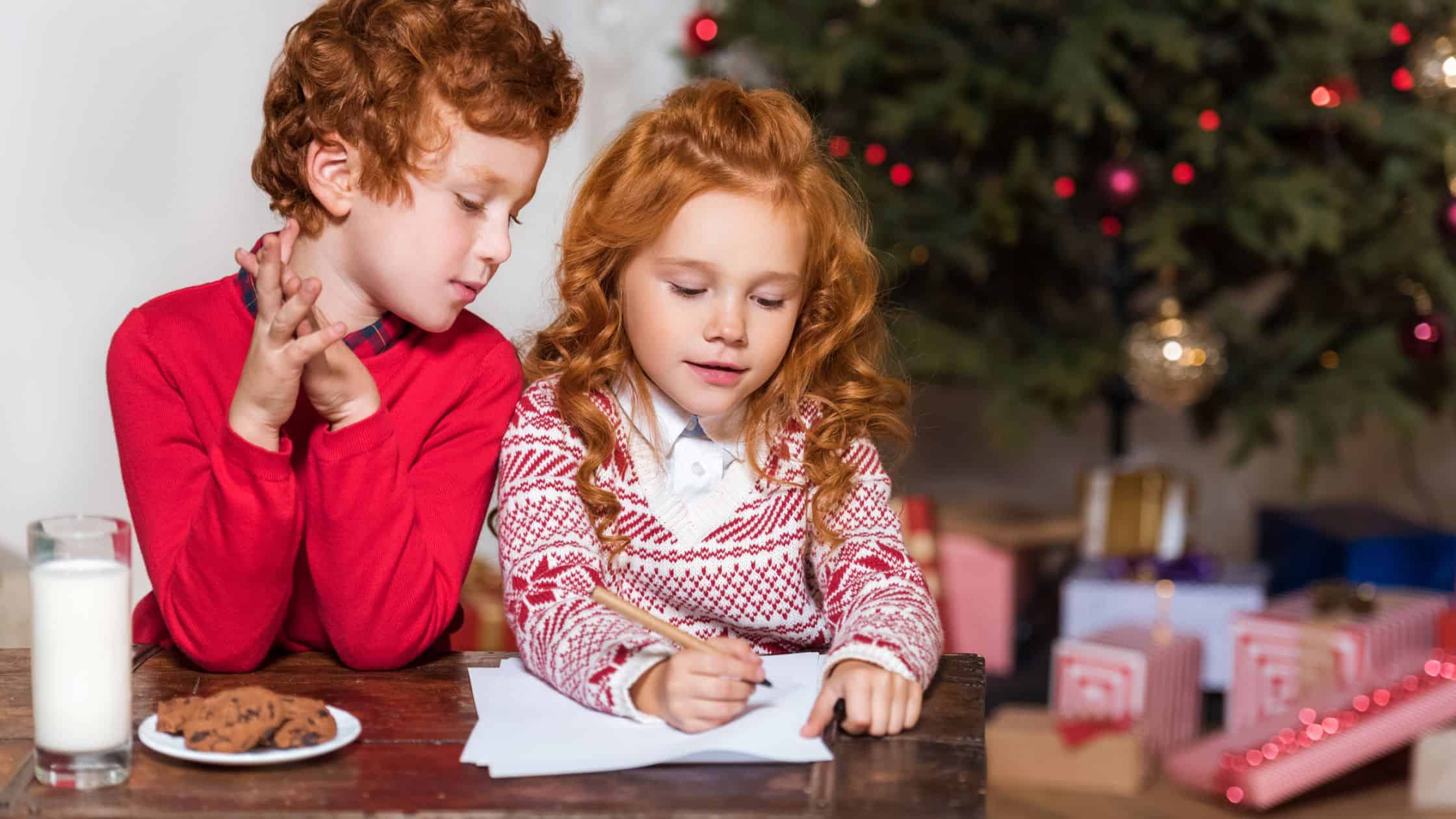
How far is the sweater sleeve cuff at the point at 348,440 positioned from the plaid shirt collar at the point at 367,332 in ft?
0.44

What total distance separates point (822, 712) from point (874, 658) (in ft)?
0.20

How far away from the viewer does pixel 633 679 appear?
88 centimetres

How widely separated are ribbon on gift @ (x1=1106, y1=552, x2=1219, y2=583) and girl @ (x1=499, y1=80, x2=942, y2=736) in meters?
1.59

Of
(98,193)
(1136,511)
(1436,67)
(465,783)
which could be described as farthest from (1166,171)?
(465,783)

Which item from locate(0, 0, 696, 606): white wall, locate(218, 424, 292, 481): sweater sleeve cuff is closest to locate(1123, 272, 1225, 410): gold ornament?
locate(0, 0, 696, 606): white wall

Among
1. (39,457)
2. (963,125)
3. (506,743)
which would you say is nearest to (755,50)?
(963,125)

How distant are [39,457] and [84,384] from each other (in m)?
0.09

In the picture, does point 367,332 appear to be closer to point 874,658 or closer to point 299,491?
point 299,491

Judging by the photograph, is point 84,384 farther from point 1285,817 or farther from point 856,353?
point 1285,817

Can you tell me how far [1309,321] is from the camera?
257 centimetres

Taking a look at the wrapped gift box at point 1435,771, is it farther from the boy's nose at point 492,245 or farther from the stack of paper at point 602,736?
the boy's nose at point 492,245

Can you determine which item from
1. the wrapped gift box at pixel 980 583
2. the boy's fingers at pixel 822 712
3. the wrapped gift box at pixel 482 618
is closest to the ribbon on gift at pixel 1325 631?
the wrapped gift box at pixel 980 583

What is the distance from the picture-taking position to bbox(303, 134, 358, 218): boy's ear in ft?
3.45

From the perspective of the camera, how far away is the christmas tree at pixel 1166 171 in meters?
2.39
